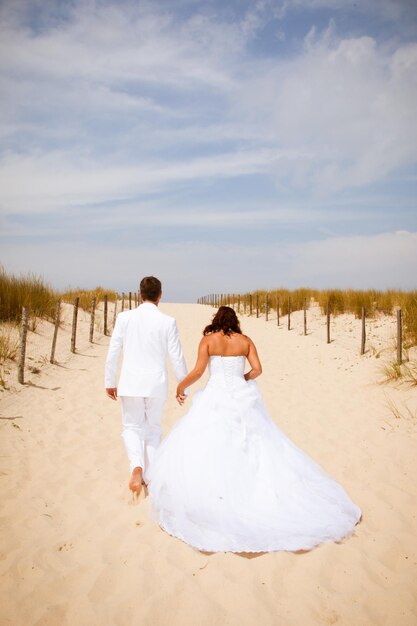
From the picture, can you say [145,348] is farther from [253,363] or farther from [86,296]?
[86,296]

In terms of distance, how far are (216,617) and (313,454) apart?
3220mm

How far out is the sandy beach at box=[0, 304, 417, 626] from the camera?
2.69m

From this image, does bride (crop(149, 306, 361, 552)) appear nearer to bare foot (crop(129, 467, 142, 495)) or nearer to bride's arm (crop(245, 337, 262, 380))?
bride's arm (crop(245, 337, 262, 380))

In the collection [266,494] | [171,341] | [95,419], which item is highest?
[171,341]

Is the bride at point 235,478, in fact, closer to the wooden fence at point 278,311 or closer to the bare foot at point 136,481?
the bare foot at point 136,481

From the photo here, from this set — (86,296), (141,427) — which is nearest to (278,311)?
(86,296)

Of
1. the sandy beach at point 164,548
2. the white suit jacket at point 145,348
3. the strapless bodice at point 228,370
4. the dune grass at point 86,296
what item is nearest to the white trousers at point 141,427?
the white suit jacket at point 145,348

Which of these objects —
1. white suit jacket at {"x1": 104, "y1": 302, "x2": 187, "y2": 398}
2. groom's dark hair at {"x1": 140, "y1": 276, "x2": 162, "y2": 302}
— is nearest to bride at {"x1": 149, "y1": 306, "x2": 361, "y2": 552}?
white suit jacket at {"x1": 104, "y1": 302, "x2": 187, "y2": 398}

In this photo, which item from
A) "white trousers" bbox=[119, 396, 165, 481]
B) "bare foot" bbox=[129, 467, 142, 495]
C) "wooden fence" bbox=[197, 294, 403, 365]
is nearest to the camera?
"bare foot" bbox=[129, 467, 142, 495]

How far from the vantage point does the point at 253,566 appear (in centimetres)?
301

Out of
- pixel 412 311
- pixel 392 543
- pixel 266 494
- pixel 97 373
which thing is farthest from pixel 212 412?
pixel 412 311

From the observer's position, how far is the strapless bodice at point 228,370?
3604 millimetres

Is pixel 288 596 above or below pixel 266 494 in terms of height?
below

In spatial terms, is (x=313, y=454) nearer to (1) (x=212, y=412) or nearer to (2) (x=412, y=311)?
(1) (x=212, y=412)
